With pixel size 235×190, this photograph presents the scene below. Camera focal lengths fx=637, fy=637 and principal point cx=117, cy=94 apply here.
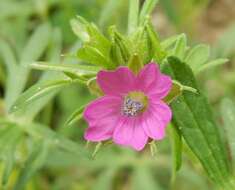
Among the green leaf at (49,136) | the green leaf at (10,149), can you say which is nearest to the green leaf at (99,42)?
Result: the green leaf at (49,136)

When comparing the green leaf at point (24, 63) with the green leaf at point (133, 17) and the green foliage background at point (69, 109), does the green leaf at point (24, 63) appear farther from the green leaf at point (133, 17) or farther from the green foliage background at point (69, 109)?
the green leaf at point (133, 17)

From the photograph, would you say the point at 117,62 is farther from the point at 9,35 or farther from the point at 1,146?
the point at 9,35

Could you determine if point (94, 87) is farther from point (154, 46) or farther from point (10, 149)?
point (10, 149)

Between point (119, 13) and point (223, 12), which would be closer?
point (119, 13)

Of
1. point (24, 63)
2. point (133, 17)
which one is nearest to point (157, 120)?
point (133, 17)

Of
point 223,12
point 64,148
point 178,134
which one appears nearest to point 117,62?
point 178,134

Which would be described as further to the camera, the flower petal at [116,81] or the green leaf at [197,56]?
the green leaf at [197,56]

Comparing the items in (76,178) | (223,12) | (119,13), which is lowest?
(76,178)
